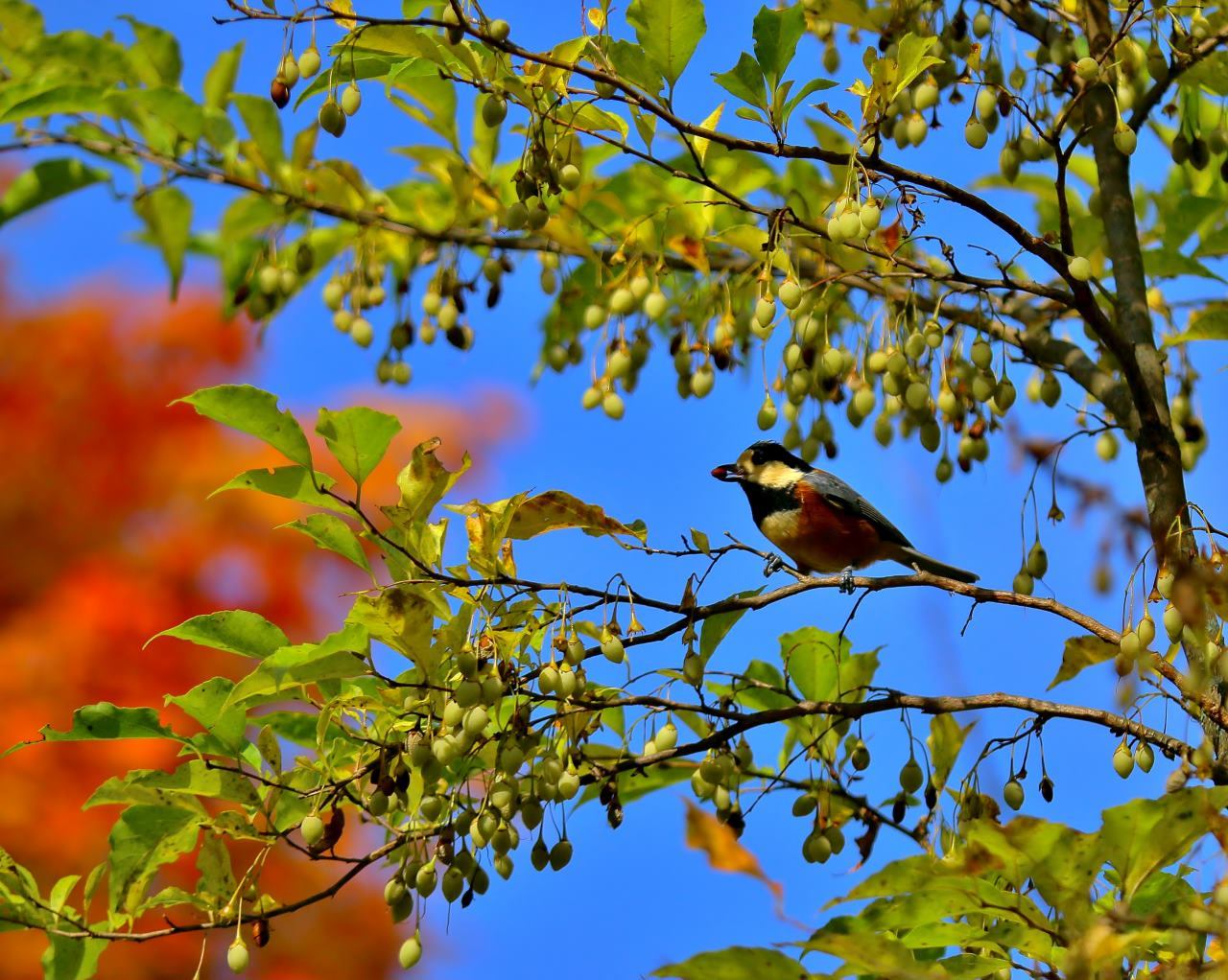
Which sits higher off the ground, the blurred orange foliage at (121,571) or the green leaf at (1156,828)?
the blurred orange foliage at (121,571)

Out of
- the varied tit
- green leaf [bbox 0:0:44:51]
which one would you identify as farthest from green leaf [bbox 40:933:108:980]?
green leaf [bbox 0:0:44:51]

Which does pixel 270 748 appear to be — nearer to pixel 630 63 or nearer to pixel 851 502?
pixel 630 63

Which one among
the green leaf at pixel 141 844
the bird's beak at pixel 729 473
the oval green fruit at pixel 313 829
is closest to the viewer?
the oval green fruit at pixel 313 829

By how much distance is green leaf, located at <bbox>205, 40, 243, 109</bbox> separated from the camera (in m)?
3.19

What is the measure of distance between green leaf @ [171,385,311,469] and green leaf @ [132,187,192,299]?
52.5 inches

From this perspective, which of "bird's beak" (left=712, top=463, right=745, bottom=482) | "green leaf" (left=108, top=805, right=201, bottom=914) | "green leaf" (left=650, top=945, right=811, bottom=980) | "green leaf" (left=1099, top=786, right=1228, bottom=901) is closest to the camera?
"green leaf" (left=650, top=945, right=811, bottom=980)

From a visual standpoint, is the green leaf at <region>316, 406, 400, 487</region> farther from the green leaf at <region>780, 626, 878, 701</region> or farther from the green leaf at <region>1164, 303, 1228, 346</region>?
the green leaf at <region>1164, 303, 1228, 346</region>

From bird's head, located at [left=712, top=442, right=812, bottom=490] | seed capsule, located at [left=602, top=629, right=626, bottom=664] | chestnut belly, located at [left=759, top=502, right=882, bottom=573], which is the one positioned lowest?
seed capsule, located at [left=602, top=629, right=626, bottom=664]

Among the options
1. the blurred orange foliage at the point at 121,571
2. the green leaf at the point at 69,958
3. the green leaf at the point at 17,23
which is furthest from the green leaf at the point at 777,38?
the blurred orange foliage at the point at 121,571

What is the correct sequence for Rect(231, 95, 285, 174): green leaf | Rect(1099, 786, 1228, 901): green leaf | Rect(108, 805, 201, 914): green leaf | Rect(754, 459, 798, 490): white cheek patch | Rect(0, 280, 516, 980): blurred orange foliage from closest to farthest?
Rect(1099, 786, 1228, 901): green leaf < Rect(108, 805, 201, 914): green leaf < Rect(231, 95, 285, 174): green leaf < Rect(754, 459, 798, 490): white cheek patch < Rect(0, 280, 516, 980): blurred orange foliage

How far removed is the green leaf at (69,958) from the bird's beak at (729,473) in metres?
1.74

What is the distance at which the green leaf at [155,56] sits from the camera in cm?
304

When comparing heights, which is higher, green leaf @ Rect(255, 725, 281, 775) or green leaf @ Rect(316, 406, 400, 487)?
green leaf @ Rect(316, 406, 400, 487)

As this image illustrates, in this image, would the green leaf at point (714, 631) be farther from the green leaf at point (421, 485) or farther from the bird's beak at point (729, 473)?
the bird's beak at point (729, 473)
